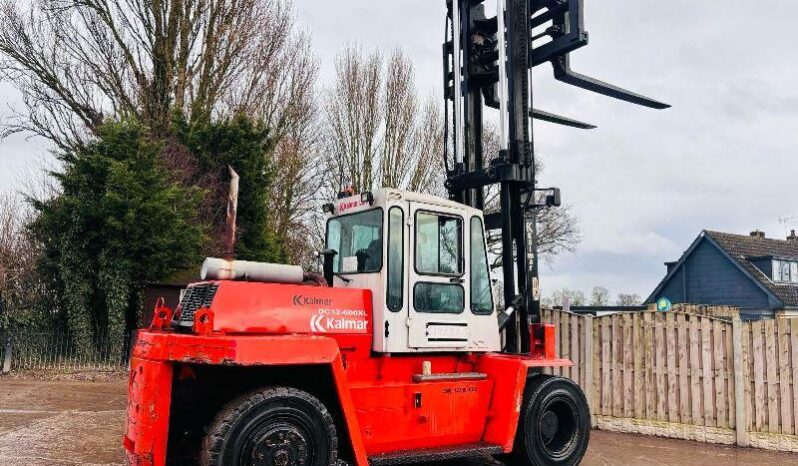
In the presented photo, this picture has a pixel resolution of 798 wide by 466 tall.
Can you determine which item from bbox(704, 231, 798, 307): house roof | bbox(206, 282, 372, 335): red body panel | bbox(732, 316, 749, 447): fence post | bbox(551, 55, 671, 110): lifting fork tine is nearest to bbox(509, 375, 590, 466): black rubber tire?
bbox(206, 282, 372, 335): red body panel

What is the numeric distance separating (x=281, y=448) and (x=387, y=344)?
4.68 ft

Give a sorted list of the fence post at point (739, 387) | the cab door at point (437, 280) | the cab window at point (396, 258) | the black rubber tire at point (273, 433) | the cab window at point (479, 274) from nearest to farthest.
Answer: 1. the black rubber tire at point (273, 433)
2. the cab window at point (396, 258)
3. the cab door at point (437, 280)
4. the cab window at point (479, 274)
5. the fence post at point (739, 387)

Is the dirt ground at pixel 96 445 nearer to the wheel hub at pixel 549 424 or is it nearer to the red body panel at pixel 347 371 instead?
the wheel hub at pixel 549 424

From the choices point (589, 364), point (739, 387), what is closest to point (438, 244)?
point (589, 364)

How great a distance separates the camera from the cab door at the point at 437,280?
6707mm

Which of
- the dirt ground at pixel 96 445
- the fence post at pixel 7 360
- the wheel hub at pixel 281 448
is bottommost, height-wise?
the dirt ground at pixel 96 445

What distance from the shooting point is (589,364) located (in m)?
10.4

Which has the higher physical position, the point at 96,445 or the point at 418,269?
the point at 418,269

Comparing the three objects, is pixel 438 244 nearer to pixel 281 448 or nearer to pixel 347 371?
pixel 347 371

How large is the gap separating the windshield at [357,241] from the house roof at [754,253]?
29461mm

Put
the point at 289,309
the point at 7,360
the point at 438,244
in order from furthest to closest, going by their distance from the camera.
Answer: the point at 7,360 < the point at 438,244 < the point at 289,309

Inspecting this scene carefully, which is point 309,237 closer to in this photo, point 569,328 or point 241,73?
point 241,73

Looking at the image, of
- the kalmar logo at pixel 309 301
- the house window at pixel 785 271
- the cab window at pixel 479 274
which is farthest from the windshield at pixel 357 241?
the house window at pixel 785 271

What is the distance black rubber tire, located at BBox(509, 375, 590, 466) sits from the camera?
7273mm
